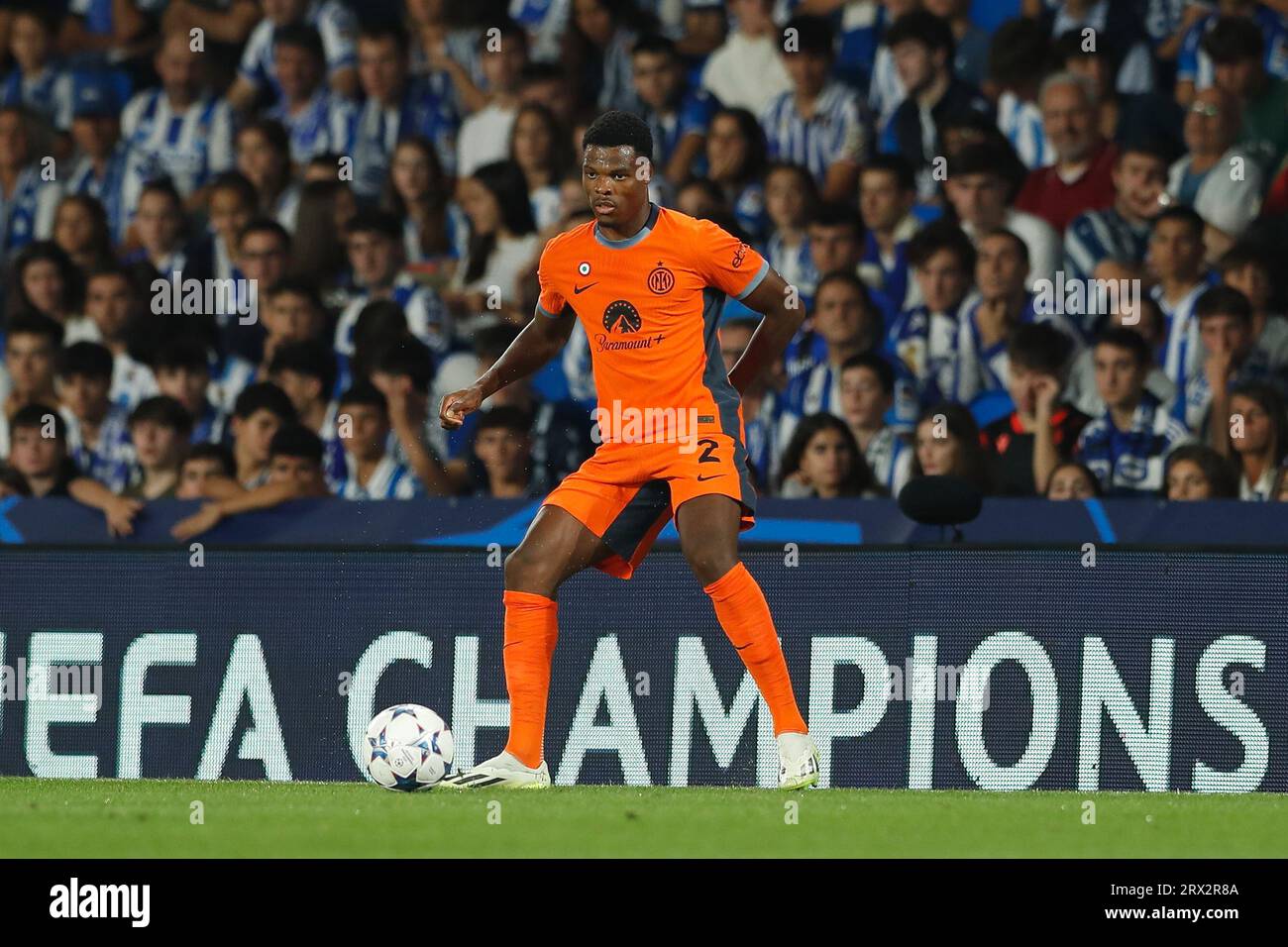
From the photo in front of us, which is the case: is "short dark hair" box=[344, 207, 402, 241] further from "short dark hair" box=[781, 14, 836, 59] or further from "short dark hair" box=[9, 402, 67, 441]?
"short dark hair" box=[781, 14, 836, 59]

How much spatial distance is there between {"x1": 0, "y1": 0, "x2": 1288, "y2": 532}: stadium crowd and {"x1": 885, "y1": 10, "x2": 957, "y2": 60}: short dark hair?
0.8 inches

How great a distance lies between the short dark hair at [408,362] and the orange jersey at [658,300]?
4.03m

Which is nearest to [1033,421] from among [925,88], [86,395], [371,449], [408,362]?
[925,88]

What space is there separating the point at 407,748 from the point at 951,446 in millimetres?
3909

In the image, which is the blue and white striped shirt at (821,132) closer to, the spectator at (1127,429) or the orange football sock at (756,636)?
the spectator at (1127,429)

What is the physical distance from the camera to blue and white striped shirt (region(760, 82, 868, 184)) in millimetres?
11664

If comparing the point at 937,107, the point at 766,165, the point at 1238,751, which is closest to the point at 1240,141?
the point at 937,107

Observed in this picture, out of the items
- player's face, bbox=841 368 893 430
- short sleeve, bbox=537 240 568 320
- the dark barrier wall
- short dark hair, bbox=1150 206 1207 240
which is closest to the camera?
short sleeve, bbox=537 240 568 320

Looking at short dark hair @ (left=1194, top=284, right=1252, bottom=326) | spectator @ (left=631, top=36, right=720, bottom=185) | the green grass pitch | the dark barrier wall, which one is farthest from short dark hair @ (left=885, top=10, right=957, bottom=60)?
the green grass pitch

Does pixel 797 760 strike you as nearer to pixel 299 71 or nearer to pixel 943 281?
pixel 943 281

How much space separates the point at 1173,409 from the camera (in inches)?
404

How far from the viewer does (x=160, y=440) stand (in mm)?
11258

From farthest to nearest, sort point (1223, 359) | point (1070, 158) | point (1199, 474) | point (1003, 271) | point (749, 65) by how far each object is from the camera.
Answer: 1. point (749, 65)
2. point (1070, 158)
3. point (1003, 271)
4. point (1223, 359)
5. point (1199, 474)

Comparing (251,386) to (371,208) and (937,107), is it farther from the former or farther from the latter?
(937,107)
